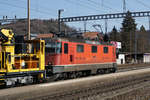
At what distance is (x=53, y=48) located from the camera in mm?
17594

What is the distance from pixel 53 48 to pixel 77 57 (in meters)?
2.80

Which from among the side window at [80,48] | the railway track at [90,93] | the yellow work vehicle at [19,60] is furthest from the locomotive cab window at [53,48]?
the railway track at [90,93]

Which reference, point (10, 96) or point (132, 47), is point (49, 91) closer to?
point (10, 96)

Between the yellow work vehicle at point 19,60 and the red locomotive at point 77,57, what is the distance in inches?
64.7

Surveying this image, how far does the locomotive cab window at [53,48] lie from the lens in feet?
57.7

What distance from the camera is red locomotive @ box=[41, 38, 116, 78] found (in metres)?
17.5

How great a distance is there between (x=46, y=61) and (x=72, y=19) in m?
25.4

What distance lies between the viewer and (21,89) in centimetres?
1363

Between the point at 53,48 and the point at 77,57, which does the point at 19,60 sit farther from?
the point at 77,57

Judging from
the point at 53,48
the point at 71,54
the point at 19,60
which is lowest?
the point at 19,60

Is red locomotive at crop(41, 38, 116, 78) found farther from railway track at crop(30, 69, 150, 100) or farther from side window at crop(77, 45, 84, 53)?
railway track at crop(30, 69, 150, 100)

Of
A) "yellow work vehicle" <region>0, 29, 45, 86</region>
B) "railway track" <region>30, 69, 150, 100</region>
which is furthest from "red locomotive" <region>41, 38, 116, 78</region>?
"railway track" <region>30, 69, 150, 100</region>

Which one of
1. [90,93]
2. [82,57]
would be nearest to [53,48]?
[82,57]

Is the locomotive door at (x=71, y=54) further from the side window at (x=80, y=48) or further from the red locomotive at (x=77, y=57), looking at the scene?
the side window at (x=80, y=48)
